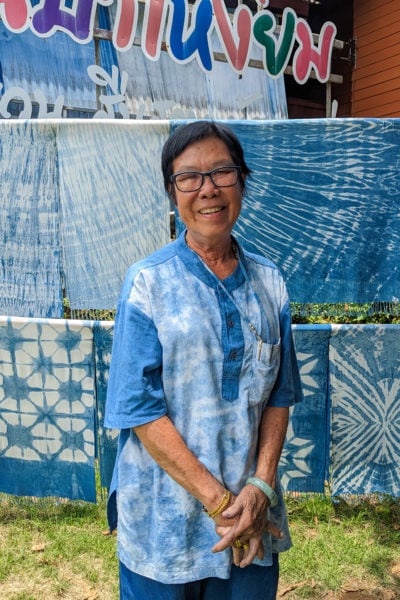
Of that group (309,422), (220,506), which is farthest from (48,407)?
(220,506)

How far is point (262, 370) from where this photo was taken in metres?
1.32

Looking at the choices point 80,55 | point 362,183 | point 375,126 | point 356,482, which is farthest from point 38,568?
point 80,55

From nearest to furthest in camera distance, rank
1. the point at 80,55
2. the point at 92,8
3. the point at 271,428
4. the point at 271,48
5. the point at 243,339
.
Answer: the point at 243,339
the point at 271,428
the point at 92,8
the point at 271,48
the point at 80,55

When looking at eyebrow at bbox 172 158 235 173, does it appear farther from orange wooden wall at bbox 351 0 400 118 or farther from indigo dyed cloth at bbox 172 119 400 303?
orange wooden wall at bbox 351 0 400 118

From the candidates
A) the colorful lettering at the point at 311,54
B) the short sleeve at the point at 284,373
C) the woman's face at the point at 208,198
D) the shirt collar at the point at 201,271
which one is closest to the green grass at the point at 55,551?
the short sleeve at the point at 284,373

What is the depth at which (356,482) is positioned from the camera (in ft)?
8.79

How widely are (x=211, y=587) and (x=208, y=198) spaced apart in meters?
1.01

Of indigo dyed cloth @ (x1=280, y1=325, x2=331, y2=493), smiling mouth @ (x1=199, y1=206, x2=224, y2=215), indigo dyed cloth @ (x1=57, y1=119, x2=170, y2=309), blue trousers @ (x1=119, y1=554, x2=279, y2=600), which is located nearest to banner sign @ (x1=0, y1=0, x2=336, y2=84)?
indigo dyed cloth @ (x1=57, y1=119, x2=170, y2=309)

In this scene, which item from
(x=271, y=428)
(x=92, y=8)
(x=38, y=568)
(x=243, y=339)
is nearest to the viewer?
(x=243, y=339)

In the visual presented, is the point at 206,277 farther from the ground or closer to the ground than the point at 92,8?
closer to the ground

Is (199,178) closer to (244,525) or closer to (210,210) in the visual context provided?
(210,210)

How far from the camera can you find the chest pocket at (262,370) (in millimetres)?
1315

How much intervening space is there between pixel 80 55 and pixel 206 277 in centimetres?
504

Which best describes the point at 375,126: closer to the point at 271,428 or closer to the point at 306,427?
the point at 306,427
